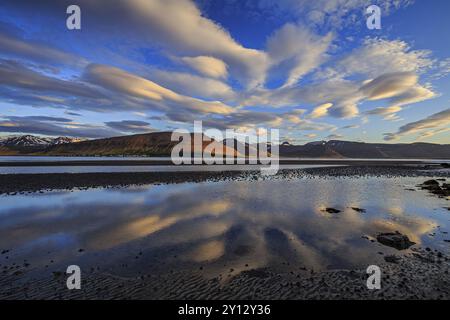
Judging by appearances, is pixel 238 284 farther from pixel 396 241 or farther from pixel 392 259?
pixel 396 241

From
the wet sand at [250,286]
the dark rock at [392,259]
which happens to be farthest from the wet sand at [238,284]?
the dark rock at [392,259]

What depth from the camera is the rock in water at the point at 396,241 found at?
1167cm

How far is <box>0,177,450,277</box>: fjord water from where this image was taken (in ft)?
32.6

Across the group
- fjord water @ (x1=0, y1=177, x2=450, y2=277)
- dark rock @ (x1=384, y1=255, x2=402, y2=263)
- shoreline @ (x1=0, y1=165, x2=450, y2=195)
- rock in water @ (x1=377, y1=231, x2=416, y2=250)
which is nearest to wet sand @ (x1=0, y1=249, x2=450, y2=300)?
fjord water @ (x1=0, y1=177, x2=450, y2=277)

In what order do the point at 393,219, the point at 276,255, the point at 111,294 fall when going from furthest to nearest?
the point at 393,219, the point at 276,255, the point at 111,294

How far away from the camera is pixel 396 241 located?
39.0 feet

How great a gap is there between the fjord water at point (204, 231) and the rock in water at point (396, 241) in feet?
1.68

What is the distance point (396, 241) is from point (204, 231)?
10115 millimetres

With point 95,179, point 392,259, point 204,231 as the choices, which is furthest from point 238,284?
point 95,179
